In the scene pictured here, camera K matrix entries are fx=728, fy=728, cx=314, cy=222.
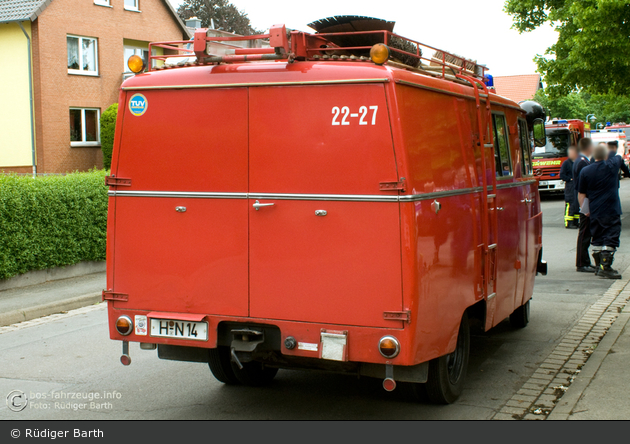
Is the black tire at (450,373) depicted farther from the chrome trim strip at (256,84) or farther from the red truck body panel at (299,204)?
the chrome trim strip at (256,84)

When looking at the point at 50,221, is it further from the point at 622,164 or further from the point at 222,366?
the point at 622,164

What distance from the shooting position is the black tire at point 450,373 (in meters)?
5.28

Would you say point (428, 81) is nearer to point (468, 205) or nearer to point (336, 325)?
point (468, 205)

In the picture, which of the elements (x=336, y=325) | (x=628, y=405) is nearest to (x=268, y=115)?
(x=336, y=325)

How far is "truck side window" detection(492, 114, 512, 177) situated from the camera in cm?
647

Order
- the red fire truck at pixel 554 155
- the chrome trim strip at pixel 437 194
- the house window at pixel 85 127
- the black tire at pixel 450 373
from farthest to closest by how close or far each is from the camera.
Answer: the house window at pixel 85 127 → the red fire truck at pixel 554 155 → the black tire at pixel 450 373 → the chrome trim strip at pixel 437 194

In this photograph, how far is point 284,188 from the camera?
4.79 metres

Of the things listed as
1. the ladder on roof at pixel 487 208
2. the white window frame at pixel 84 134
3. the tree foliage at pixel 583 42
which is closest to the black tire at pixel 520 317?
the ladder on roof at pixel 487 208

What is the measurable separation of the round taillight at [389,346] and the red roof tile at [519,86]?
77.7m

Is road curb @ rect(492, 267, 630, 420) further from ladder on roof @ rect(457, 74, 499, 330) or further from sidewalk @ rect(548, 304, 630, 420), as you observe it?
ladder on roof @ rect(457, 74, 499, 330)

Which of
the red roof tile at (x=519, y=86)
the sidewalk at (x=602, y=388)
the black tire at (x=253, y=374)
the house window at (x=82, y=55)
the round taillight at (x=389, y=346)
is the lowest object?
the sidewalk at (x=602, y=388)

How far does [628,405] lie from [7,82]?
3122cm

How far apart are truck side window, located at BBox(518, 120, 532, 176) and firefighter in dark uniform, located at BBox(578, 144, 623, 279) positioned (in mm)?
3522

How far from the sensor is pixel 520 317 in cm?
807
